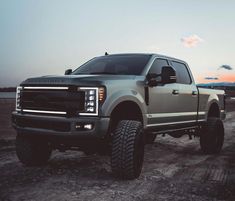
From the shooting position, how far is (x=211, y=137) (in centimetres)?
783

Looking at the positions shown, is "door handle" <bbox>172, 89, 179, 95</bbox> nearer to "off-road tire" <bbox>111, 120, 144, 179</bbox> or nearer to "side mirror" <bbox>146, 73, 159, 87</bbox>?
"side mirror" <bbox>146, 73, 159, 87</bbox>

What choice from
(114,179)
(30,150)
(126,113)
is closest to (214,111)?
(126,113)

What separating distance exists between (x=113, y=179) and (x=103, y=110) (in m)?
1.06

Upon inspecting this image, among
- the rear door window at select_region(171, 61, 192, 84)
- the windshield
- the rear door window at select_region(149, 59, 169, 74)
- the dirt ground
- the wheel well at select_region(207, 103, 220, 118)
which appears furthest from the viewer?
the wheel well at select_region(207, 103, 220, 118)

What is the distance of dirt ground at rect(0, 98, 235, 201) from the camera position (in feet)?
14.3

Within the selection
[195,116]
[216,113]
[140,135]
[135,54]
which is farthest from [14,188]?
[216,113]

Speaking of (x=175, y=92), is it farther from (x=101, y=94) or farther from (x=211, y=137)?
(x=101, y=94)

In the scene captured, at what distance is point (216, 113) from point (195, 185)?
3.93m

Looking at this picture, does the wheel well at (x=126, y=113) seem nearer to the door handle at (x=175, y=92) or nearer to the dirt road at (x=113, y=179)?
the dirt road at (x=113, y=179)

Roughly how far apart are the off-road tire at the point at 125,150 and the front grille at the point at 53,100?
63 centimetres

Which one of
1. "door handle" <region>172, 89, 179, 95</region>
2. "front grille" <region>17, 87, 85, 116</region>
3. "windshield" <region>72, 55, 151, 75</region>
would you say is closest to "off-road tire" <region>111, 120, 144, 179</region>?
"front grille" <region>17, 87, 85, 116</region>


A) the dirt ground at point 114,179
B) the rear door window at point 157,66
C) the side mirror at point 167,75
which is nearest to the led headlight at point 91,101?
the dirt ground at point 114,179

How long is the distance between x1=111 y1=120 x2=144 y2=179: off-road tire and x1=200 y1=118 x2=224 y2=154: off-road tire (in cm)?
322

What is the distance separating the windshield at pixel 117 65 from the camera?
19.7 ft
